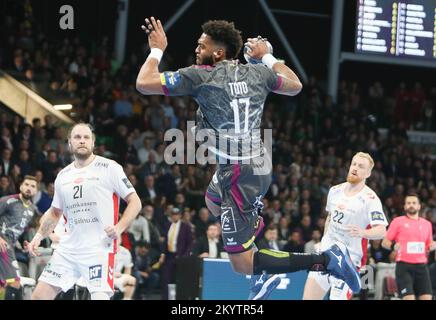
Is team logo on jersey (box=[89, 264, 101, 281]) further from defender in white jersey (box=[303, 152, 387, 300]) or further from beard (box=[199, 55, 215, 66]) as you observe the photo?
defender in white jersey (box=[303, 152, 387, 300])

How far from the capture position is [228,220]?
8094 millimetres

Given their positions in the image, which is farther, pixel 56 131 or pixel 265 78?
pixel 56 131

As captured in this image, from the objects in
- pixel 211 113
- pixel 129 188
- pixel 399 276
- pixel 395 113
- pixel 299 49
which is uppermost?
pixel 299 49

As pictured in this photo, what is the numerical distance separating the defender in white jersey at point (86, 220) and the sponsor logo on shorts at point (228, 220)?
3.61 feet

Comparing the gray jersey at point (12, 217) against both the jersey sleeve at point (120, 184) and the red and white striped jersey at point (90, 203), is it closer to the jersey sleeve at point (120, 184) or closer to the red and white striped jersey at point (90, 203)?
the red and white striped jersey at point (90, 203)

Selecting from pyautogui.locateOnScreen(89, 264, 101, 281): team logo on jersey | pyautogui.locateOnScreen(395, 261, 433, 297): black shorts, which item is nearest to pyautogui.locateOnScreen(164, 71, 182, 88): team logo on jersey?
pyautogui.locateOnScreen(89, 264, 101, 281): team logo on jersey

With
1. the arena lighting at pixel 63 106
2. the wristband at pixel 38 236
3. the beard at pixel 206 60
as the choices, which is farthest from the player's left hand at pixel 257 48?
the arena lighting at pixel 63 106

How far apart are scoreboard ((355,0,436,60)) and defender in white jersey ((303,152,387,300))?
8.41 metres

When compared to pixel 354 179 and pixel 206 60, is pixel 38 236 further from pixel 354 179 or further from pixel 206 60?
pixel 354 179

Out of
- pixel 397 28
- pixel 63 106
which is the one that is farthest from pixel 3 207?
pixel 397 28
